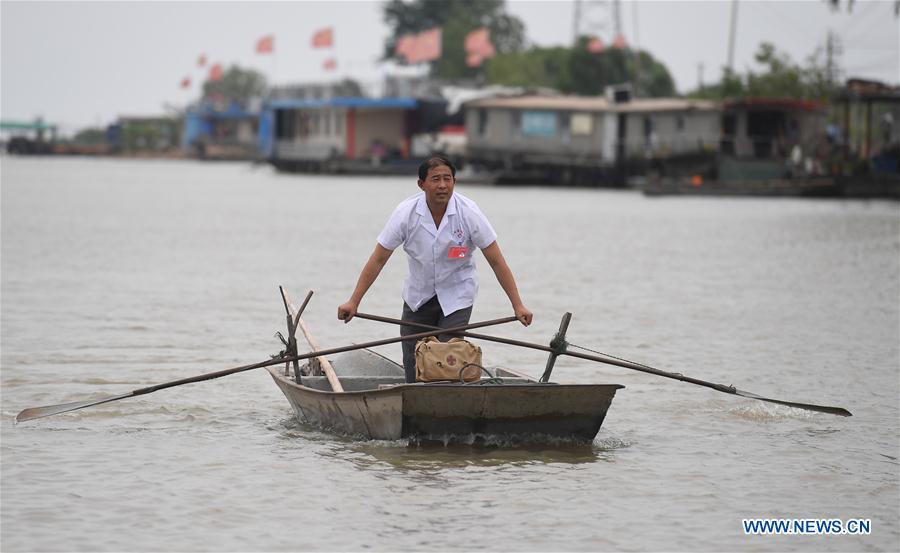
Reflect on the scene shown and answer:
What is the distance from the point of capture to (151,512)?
7.84 m

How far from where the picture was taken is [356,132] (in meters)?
71.4

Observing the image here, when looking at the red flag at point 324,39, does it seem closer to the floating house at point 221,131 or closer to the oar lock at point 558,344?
the floating house at point 221,131

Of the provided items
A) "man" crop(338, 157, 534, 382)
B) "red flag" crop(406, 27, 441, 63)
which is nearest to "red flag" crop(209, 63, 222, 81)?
"red flag" crop(406, 27, 441, 63)

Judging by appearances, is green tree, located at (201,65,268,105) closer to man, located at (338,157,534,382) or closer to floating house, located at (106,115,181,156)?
floating house, located at (106,115,181,156)

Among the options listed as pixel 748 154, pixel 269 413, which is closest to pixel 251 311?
pixel 269 413

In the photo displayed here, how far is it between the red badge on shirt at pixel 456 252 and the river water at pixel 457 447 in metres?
1.25

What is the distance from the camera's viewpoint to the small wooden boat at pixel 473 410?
347 inches

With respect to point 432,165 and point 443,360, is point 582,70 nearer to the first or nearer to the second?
point 432,165

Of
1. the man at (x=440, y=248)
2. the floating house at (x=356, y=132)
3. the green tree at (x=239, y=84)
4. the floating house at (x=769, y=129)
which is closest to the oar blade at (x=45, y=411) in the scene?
the man at (x=440, y=248)

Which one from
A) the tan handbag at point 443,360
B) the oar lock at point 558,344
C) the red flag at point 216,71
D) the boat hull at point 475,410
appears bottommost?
the boat hull at point 475,410

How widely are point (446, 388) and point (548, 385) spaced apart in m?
0.64

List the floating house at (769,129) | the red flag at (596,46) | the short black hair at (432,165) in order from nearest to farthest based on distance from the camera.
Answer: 1. the short black hair at (432,165)
2. the floating house at (769,129)
3. the red flag at (596,46)

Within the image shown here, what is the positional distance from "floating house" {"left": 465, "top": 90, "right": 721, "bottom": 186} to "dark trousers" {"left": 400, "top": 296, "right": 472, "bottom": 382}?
43649 millimetres

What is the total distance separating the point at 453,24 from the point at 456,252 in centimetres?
10310
